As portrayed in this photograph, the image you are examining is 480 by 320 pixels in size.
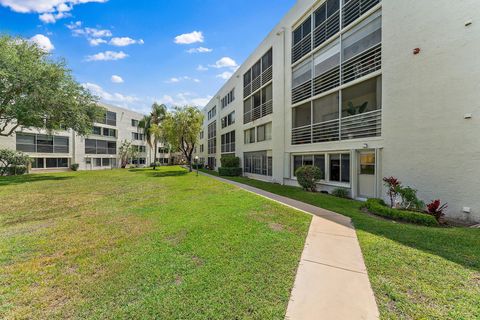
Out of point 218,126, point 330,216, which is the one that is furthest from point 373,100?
point 218,126

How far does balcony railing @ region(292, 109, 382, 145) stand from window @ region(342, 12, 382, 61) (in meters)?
3.23

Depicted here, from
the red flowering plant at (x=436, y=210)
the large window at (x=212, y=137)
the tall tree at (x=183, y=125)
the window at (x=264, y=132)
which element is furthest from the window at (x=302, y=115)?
the large window at (x=212, y=137)

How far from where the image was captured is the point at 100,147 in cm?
3944

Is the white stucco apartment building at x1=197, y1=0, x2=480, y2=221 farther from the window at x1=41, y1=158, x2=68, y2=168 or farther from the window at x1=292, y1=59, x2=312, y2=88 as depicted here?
the window at x1=41, y1=158, x2=68, y2=168

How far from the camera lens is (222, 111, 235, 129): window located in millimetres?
27969

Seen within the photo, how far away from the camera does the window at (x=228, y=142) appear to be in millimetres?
27781

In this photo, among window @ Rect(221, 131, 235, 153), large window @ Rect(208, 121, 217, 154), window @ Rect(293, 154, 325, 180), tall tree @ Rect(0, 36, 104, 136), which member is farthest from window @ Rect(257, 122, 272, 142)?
tall tree @ Rect(0, 36, 104, 136)

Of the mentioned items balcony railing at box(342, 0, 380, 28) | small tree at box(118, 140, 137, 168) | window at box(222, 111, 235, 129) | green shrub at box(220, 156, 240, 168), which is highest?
balcony railing at box(342, 0, 380, 28)

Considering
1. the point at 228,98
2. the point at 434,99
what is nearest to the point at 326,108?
the point at 434,99

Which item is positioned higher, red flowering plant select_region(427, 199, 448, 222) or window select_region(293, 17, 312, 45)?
window select_region(293, 17, 312, 45)

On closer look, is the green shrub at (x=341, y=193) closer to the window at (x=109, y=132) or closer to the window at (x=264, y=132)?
the window at (x=264, y=132)

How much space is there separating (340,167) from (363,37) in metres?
6.51

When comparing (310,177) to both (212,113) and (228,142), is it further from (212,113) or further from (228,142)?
(212,113)

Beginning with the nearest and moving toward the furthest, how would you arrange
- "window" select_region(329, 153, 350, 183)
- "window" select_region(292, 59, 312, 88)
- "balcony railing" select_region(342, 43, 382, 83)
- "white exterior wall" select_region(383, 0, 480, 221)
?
1. "white exterior wall" select_region(383, 0, 480, 221)
2. "balcony railing" select_region(342, 43, 382, 83)
3. "window" select_region(329, 153, 350, 183)
4. "window" select_region(292, 59, 312, 88)
